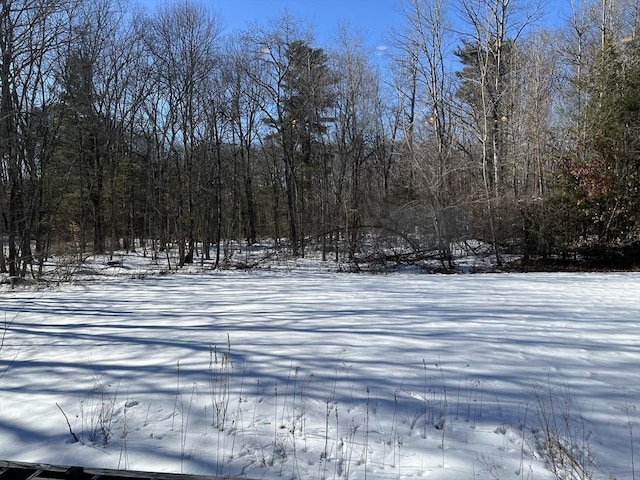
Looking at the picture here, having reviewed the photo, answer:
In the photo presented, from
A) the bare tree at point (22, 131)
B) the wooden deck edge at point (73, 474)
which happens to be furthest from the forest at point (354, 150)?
the wooden deck edge at point (73, 474)

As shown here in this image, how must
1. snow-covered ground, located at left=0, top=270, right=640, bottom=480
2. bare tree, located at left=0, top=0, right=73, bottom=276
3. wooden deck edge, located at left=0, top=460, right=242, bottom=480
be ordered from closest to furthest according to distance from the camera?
1. wooden deck edge, located at left=0, top=460, right=242, bottom=480
2. snow-covered ground, located at left=0, top=270, right=640, bottom=480
3. bare tree, located at left=0, top=0, right=73, bottom=276

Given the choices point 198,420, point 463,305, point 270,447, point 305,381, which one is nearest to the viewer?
point 270,447

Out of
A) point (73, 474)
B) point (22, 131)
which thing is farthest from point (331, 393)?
point (22, 131)

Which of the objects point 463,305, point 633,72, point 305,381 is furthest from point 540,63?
point 305,381

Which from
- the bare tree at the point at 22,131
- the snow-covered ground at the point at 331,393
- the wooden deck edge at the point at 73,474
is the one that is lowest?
the snow-covered ground at the point at 331,393

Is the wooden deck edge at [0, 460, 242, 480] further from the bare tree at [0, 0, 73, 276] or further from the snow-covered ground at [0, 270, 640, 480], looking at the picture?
the bare tree at [0, 0, 73, 276]

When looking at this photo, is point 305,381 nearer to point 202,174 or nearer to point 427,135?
point 202,174

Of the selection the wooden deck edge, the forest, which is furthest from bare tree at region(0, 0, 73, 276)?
the wooden deck edge

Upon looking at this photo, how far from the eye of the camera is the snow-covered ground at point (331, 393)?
3.07m

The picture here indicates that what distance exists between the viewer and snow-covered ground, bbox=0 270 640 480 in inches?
121

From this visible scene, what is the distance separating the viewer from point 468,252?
21000 mm

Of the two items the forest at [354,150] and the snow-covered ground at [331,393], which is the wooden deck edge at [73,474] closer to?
the snow-covered ground at [331,393]

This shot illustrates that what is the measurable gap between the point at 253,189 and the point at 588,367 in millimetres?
38594

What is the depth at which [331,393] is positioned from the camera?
406 cm
